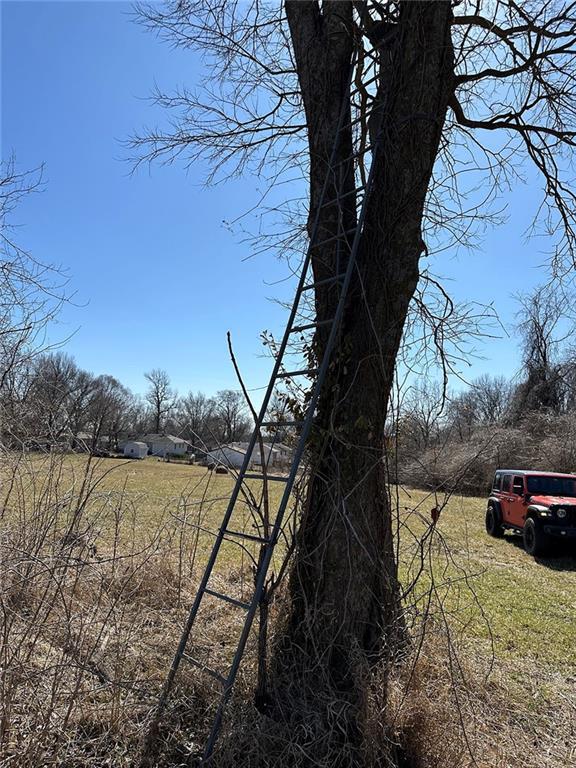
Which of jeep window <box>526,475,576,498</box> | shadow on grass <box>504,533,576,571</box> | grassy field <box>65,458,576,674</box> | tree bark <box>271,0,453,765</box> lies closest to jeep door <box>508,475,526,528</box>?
jeep window <box>526,475,576,498</box>

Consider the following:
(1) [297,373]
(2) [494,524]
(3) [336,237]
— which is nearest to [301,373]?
(1) [297,373]

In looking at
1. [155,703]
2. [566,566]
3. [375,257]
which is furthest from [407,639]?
[566,566]

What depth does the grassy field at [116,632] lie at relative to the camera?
2.64 metres

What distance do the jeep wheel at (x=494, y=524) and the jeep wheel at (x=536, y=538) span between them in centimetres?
197

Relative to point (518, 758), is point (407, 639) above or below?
above

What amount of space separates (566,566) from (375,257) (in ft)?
27.5

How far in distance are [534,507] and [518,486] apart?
1.46m

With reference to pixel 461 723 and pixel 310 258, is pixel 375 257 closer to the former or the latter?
pixel 310 258

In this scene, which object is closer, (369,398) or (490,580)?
(369,398)

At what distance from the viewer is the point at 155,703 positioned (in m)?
2.94

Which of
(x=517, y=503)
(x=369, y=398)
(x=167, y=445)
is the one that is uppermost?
(x=369, y=398)

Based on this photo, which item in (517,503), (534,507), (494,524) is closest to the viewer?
(534,507)

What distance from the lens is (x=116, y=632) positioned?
3.17 m

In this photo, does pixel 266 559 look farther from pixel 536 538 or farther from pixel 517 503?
pixel 517 503
